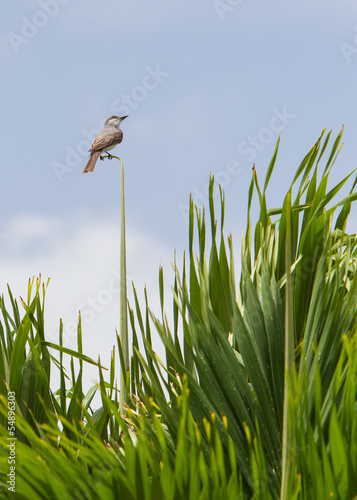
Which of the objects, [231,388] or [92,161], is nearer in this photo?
[231,388]

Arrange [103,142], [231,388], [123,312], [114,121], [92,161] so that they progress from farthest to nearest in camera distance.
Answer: [114,121] < [103,142] < [92,161] < [123,312] < [231,388]

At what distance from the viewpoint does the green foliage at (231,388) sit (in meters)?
1.51

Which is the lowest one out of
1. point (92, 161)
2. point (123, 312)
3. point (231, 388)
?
point (231, 388)

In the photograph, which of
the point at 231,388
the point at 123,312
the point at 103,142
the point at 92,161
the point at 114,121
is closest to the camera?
the point at 231,388

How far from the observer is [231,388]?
1.99 m

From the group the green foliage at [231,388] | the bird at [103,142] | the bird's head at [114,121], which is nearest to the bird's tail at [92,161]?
the bird at [103,142]

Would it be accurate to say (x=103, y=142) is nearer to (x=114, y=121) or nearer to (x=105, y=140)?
(x=105, y=140)

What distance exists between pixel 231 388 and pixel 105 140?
2654 mm

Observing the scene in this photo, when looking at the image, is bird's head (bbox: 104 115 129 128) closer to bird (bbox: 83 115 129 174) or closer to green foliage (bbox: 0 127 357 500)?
bird (bbox: 83 115 129 174)

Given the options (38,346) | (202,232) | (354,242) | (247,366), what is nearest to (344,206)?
(354,242)

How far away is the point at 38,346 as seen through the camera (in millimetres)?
2559

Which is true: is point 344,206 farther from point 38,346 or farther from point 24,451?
point 24,451

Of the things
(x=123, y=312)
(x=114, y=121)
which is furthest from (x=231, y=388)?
(x=114, y=121)

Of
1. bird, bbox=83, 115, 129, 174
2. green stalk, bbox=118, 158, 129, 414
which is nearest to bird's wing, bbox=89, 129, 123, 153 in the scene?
bird, bbox=83, 115, 129, 174
